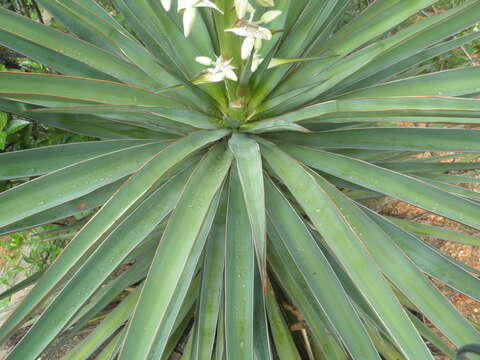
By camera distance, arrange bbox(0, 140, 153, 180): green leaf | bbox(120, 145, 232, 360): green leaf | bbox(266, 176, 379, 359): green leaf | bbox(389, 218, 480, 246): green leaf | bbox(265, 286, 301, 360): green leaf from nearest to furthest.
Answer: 1. bbox(120, 145, 232, 360): green leaf
2. bbox(266, 176, 379, 359): green leaf
3. bbox(0, 140, 153, 180): green leaf
4. bbox(265, 286, 301, 360): green leaf
5. bbox(389, 218, 480, 246): green leaf

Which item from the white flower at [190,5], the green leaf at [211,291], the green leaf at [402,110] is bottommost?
the green leaf at [211,291]

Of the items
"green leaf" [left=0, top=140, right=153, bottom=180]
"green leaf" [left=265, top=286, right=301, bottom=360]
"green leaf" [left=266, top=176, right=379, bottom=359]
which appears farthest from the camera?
"green leaf" [left=265, top=286, right=301, bottom=360]

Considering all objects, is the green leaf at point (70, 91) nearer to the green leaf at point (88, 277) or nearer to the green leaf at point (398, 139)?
the green leaf at point (88, 277)

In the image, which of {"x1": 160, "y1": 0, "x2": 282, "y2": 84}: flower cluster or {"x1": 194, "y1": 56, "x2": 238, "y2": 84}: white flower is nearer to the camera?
{"x1": 160, "y1": 0, "x2": 282, "y2": 84}: flower cluster

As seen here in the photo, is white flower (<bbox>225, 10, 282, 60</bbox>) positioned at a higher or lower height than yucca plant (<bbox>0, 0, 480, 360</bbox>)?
higher

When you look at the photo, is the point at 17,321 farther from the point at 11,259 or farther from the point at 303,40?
the point at 11,259

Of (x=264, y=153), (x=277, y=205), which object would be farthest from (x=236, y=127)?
(x=277, y=205)

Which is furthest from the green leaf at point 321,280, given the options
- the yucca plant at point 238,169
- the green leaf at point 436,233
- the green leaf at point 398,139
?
the green leaf at point 436,233

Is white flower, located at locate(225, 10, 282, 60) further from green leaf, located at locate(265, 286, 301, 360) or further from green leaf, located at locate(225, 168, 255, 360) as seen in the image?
green leaf, located at locate(265, 286, 301, 360)

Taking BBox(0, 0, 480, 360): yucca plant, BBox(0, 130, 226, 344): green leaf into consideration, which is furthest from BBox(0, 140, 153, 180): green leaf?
BBox(0, 130, 226, 344): green leaf
